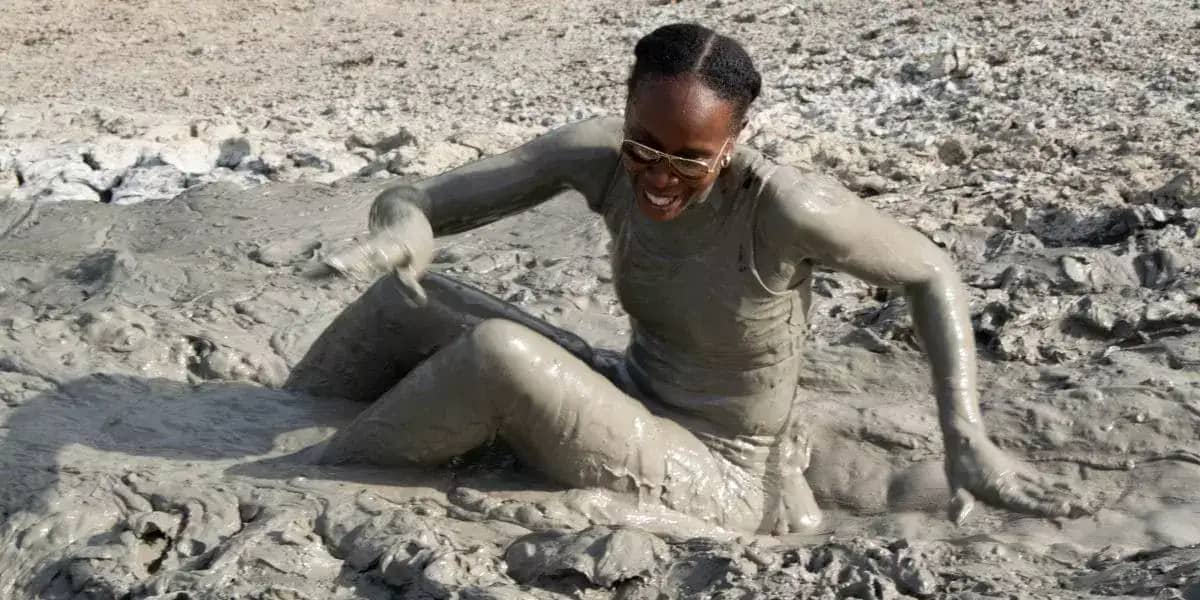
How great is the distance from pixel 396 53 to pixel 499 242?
3.50 m

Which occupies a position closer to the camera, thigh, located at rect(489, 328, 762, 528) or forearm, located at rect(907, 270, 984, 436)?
forearm, located at rect(907, 270, 984, 436)

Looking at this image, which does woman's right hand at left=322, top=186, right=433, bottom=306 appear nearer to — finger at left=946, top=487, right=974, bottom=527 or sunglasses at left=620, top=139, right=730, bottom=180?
sunglasses at left=620, top=139, right=730, bottom=180

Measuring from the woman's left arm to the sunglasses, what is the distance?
0.17 meters

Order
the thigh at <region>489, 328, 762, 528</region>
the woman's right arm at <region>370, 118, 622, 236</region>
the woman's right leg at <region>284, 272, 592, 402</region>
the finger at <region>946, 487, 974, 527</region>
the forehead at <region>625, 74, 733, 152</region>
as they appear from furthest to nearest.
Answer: the woman's right leg at <region>284, 272, 592, 402</region> → the woman's right arm at <region>370, 118, 622, 236</region> → the thigh at <region>489, 328, 762, 528</region> → the forehead at <region>625, 74, 733, 152</region> → the finger at <region>946, 487, 974, 527</region>

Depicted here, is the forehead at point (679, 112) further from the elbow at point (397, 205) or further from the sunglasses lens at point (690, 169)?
the elbow at point (397, 205)

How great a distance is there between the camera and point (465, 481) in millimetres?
3113

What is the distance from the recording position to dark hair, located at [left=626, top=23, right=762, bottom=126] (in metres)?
2.71

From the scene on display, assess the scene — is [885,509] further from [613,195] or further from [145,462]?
[145,462]

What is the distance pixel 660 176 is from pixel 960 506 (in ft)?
2.86

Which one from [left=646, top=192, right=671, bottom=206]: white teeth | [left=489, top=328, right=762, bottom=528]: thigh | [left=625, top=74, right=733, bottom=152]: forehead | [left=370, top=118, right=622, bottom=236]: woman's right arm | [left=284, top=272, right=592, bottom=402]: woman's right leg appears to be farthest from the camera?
[left=284, top=272, right=592, bottom=402]: woman's right leg

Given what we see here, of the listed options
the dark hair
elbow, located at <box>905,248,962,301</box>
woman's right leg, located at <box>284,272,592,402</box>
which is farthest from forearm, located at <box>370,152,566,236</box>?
elbow, located at <box>905,248,962,301</box>

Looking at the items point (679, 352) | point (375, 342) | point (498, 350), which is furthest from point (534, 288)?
point (498, 350)

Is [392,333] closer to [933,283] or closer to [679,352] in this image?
[679,352]

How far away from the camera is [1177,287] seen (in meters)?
4.02
